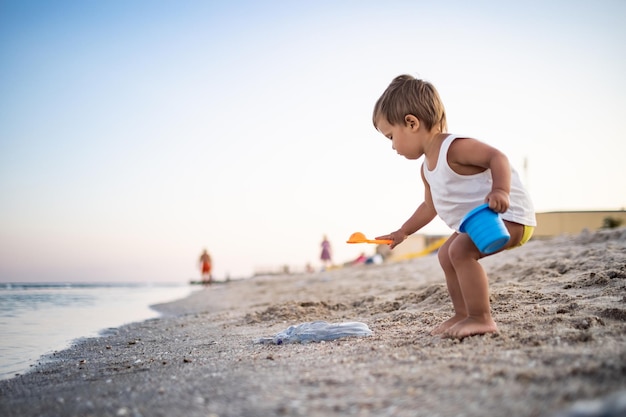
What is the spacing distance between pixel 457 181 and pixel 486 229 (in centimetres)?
52

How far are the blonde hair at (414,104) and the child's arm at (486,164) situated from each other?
283 mm

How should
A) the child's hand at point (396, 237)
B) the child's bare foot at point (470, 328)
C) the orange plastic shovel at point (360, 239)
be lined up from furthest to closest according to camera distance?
the child's hand at point (396, 237)
the orange plastic shovel at point (360, 239)
the child's bare foot at point (470, 328)

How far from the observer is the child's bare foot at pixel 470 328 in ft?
8.39

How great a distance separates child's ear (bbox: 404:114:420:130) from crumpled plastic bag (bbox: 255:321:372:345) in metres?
1.34

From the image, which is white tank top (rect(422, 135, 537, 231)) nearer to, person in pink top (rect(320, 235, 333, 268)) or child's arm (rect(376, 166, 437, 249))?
child's arm (rect(376, 166, 437, 249))

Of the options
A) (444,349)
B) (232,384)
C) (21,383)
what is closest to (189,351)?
(21,383)

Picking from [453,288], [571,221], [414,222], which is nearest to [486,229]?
[453,288]

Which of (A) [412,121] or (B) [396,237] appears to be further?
(B) [396,237]

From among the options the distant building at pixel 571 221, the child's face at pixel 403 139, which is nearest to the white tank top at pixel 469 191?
the child's face at pixel 403 139

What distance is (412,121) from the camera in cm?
291

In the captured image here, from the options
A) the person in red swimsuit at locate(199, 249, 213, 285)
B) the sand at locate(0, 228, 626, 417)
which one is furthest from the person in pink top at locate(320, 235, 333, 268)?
the sand at locate(0, 228, 626, 417)

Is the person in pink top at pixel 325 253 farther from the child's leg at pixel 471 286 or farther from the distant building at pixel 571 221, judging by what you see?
the child's leg at pixel 471 286

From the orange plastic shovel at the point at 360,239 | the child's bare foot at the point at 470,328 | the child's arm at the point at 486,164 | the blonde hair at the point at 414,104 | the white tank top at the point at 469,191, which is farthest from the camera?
the orange plastic shovel at the point at 360,239

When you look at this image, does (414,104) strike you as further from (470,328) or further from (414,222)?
(470,328)
